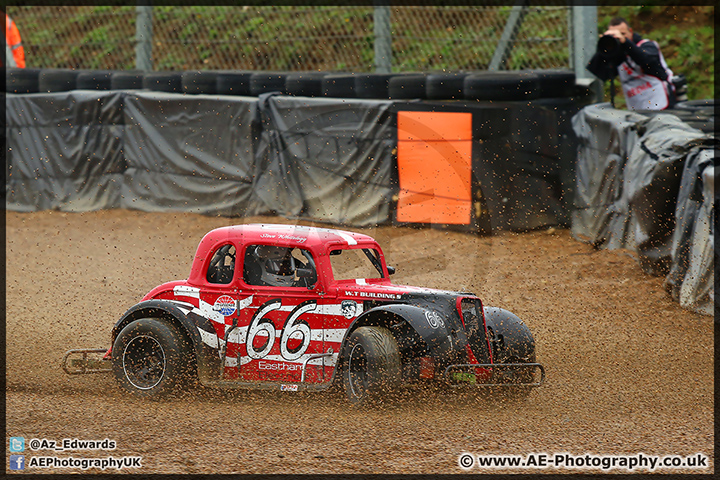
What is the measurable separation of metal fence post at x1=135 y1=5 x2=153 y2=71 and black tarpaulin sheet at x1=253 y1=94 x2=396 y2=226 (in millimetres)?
3213

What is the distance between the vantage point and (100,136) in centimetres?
1420

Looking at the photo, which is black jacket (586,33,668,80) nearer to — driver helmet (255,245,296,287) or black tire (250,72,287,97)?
black tire (250,72,287,97)

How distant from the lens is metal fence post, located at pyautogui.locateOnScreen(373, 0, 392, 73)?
43.7 feet

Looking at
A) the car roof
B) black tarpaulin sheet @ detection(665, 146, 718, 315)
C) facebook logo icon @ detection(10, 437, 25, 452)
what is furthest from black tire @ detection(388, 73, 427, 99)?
facebook logo icon @ detection(10, 437, 25, 452)

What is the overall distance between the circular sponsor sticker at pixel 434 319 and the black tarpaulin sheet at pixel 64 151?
956 cm

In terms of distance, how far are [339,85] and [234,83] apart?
183 cm

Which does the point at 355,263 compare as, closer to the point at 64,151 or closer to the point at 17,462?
the point at 17,462

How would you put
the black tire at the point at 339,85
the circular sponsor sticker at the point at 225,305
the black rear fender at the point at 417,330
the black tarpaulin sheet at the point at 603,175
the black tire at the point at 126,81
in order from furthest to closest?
the black tire at the point at 126,81 → the black tire at the point at 339,85 → the black tarpaulin sheet at the point at 603,175 → the circular sponsor sticker at the point at 225,305 → the black rear fender at the point at 417,330

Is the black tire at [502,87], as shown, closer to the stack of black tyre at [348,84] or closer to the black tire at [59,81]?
the stack of black tyre at [348,84]

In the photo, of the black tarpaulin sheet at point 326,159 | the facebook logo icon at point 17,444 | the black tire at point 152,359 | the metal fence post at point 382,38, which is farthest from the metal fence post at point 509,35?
the facebook logo icon at point 17,444

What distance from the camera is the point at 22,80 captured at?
14.7 metres

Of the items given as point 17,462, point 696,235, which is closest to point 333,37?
point 696,235

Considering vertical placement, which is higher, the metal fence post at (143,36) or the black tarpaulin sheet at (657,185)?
the metal fence post at (143,36)

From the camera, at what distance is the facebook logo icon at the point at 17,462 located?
4613 mm
